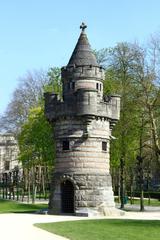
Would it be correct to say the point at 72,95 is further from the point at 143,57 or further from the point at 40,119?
the point at 40,119

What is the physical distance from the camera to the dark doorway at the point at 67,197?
32.5m

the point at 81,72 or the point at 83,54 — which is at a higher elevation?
the point at 83,54

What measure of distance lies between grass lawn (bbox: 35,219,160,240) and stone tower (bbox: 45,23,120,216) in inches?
291

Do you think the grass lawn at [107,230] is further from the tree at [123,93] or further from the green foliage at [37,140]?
the green foliage at [37,140]

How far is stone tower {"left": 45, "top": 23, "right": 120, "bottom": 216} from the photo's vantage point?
31.7 meters

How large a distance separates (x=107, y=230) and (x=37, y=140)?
87.3ft

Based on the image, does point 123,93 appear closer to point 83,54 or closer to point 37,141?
point 83,54

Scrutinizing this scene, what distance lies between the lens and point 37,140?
46.8 meters

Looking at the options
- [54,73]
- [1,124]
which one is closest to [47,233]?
[54,73]

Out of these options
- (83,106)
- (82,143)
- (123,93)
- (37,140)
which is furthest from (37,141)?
(83,106)

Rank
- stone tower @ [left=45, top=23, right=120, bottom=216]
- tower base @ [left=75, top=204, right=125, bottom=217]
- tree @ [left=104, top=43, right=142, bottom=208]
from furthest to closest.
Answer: tree @ [left=104, top=43, right=142, bottom=208]
stone tower @ [left=45, top=23, right=120, bottom=216]
tower base @ [left=75, top=204, right=125, bottom=217]

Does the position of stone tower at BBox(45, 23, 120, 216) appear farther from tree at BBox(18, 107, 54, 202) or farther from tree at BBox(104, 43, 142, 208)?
tree at BBox(18, 107, 54, 202)

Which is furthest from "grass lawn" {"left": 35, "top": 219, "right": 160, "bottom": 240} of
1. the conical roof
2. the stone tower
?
the conical roof

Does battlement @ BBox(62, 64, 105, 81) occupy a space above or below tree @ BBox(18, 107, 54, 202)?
above
